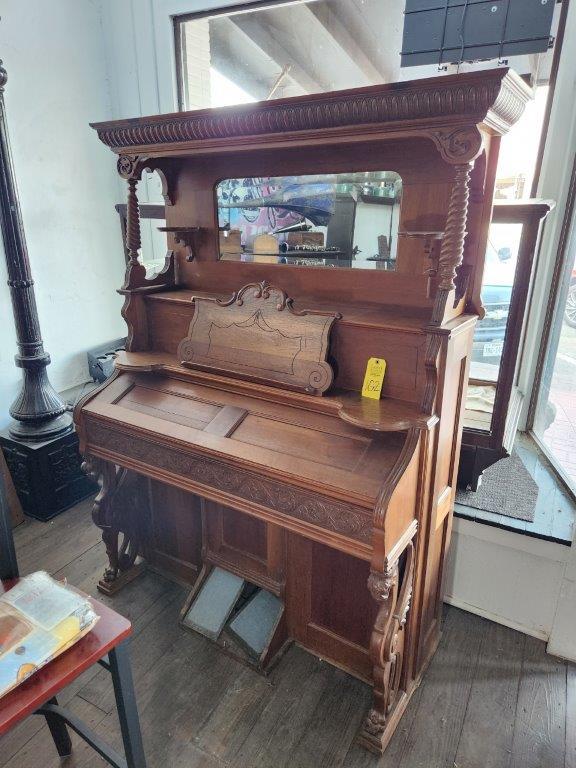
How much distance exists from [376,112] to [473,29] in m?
0.90

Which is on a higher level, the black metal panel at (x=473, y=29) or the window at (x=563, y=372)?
the black metal panel at (x=473, y=29)

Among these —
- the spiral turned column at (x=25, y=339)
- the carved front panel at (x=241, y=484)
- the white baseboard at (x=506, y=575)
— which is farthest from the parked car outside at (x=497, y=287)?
the spiral turned column at (x=25, y=339)

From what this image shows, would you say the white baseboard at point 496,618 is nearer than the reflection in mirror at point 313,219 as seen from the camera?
No

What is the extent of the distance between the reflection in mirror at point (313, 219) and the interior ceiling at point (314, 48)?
821 millimetres

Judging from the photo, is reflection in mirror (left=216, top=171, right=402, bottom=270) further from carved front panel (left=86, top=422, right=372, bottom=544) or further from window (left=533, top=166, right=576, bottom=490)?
window (left=533, top=166, right=576, bottom=490)

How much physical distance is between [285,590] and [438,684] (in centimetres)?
60

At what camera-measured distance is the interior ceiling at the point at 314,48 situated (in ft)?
6.98

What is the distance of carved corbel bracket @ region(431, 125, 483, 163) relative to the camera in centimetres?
117

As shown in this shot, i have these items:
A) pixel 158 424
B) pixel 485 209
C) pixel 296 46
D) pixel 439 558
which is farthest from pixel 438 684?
pixel 296 46

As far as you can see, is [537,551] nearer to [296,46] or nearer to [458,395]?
[458,395]

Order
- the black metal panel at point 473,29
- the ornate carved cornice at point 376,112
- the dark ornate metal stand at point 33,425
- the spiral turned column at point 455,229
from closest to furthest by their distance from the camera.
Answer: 1. the ornate carved cornice at point 376,112
2. the spiral turned column at point 455,229
3. the black metal panel at point 473,29
4. the dark ornate metal stand at point 33,425

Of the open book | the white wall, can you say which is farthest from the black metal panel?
the open book

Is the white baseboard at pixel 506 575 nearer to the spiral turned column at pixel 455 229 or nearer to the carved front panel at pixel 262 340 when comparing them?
the carved front panel at pixel 262 340

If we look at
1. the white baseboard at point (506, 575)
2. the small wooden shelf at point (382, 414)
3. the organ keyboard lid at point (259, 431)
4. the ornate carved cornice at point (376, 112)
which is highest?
the ornate carved cornice at point (376, 112)
